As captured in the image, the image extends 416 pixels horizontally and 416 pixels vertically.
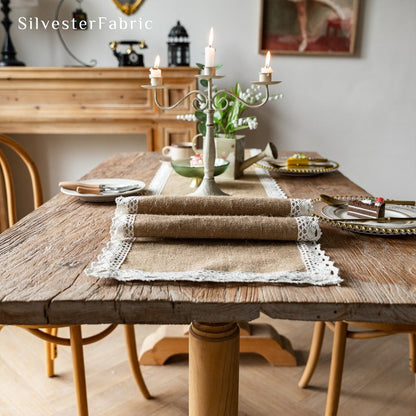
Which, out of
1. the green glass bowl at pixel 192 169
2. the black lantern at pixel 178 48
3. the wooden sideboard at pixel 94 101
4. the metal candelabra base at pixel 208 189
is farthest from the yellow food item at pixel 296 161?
the black lantern at pixel 178 48

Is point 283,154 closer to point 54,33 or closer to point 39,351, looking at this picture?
point 39,351

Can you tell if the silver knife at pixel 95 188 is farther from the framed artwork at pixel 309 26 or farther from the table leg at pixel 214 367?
the framed artwork at pixel 309 26

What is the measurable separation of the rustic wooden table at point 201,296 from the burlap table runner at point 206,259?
0.05 feet

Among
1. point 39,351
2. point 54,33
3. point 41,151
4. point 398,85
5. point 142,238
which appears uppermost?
point 54,33

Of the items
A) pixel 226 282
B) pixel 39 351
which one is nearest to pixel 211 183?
pixel 226 282

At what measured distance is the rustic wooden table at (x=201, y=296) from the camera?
60cm

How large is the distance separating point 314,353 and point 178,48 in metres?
1.90

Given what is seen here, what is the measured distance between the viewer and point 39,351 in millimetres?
1813

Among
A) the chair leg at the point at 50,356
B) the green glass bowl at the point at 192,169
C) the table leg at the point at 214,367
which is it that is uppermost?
the green glass bowl at the point at 192,169

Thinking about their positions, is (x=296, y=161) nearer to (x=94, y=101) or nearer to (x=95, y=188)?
(x=95, y=188)

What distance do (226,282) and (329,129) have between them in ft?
8.34

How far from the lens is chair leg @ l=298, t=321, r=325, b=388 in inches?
59.7

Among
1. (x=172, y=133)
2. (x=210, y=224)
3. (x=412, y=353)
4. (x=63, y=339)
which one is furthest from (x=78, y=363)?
(x=172, y=133)

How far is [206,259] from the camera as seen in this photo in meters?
0.72
